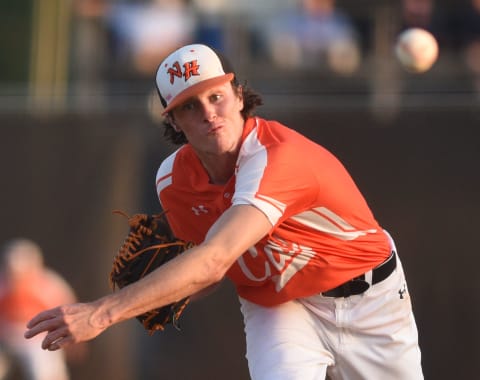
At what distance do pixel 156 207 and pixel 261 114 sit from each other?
1335 mm

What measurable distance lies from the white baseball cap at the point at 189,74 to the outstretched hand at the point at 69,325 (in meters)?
1.22

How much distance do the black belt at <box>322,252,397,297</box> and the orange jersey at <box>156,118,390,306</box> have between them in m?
0.03

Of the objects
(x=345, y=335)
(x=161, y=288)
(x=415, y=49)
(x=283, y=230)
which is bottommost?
(x=345, y=335)

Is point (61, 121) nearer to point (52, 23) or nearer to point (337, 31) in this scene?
point (52, 23)

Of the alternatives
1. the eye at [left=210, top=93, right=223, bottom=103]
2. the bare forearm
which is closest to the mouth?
the eye at [left=210, top=93, right=223, bottom=103]

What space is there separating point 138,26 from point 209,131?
6.74 metres

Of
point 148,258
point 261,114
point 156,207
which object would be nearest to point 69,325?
point 148,258

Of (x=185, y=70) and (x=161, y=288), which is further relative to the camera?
(x=185, y=70)

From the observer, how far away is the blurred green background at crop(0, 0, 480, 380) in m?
8.89

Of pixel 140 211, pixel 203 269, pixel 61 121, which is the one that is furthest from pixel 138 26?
pixel 203 269

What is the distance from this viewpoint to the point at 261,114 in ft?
30.6

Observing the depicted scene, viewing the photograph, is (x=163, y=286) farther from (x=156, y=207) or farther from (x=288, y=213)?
(x=156, y=207)

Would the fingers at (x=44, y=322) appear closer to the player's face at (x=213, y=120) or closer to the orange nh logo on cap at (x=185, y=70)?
the player's face at (x=213, y=120)

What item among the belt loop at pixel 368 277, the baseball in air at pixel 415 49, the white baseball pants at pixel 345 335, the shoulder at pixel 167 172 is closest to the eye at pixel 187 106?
the shoulder at pixel 167 172
